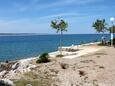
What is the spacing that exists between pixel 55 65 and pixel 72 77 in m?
5.25

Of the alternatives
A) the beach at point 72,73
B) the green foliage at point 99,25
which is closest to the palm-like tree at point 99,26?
the green foliage at point 99,25

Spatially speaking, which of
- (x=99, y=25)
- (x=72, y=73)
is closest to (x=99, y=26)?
(x=99, y=25)

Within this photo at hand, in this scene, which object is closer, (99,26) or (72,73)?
(72,73)

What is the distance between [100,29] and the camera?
194ft

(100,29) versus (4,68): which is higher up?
(100,29)

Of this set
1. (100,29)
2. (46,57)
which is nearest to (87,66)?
(46,57)

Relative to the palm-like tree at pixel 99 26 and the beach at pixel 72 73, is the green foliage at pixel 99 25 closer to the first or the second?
the palm-like tree at pixel 99 26

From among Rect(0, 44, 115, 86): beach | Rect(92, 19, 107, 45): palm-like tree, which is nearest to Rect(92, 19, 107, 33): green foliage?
Rect(92, 19, 107, 45): palm-like tree

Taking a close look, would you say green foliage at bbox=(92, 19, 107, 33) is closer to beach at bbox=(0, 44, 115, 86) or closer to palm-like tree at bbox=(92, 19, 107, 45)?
palm-like tree at bbox=(92, 19, 107, 45)

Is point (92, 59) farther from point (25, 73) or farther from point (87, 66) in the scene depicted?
point (25, 73)

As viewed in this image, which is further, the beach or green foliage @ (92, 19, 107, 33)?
green foliage @ (92, 19, 107, 33)

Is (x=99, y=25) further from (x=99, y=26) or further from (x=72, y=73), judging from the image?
(x=72, y=73)

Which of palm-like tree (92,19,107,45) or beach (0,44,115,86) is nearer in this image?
beach (0,44,115,86)

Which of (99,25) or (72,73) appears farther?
(99,25)
